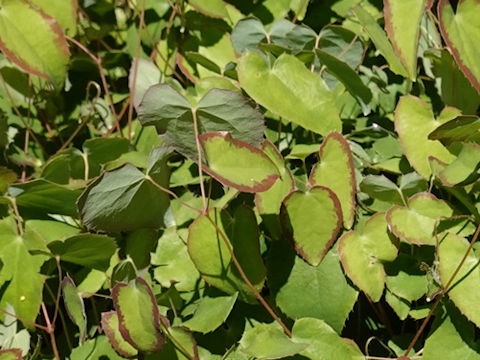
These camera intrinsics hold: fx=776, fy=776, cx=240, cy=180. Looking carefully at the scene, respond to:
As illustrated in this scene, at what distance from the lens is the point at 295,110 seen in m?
1.10

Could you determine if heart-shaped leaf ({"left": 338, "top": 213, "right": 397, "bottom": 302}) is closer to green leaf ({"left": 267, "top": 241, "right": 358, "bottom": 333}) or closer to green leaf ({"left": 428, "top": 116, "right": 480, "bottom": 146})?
green leaf ({"left": 267, "top": 241, "right": 358, "bottom": 333})

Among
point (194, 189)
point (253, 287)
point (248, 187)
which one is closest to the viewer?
point (248, 187)

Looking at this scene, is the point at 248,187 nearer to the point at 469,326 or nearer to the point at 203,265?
the point at 203,265

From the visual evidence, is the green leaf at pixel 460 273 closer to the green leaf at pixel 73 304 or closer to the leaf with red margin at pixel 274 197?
the leaf with red margin at pixel 274 197

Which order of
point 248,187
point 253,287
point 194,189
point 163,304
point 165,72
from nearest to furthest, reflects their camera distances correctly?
point 248,187
point 253,287
point 163,304
point 194,189
point 165,72

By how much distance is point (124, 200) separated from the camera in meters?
1.06

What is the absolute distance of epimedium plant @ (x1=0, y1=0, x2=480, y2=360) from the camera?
1008mm

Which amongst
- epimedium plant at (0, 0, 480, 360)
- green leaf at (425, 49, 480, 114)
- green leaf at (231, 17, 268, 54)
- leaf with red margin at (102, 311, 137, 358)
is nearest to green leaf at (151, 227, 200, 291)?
epimedium plant at (0, 0, 480, 360)

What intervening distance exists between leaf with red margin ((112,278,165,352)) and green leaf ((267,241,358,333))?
0.18m

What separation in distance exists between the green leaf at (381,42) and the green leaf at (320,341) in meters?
0.37

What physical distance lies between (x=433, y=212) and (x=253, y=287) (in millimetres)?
263

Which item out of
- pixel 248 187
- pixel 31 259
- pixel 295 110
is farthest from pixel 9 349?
pixel 295 110

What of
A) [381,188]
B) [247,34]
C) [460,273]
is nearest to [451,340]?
[460,273]

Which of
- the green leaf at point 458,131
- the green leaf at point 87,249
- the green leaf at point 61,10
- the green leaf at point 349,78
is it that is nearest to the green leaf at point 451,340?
the green leaf at point 458,131
